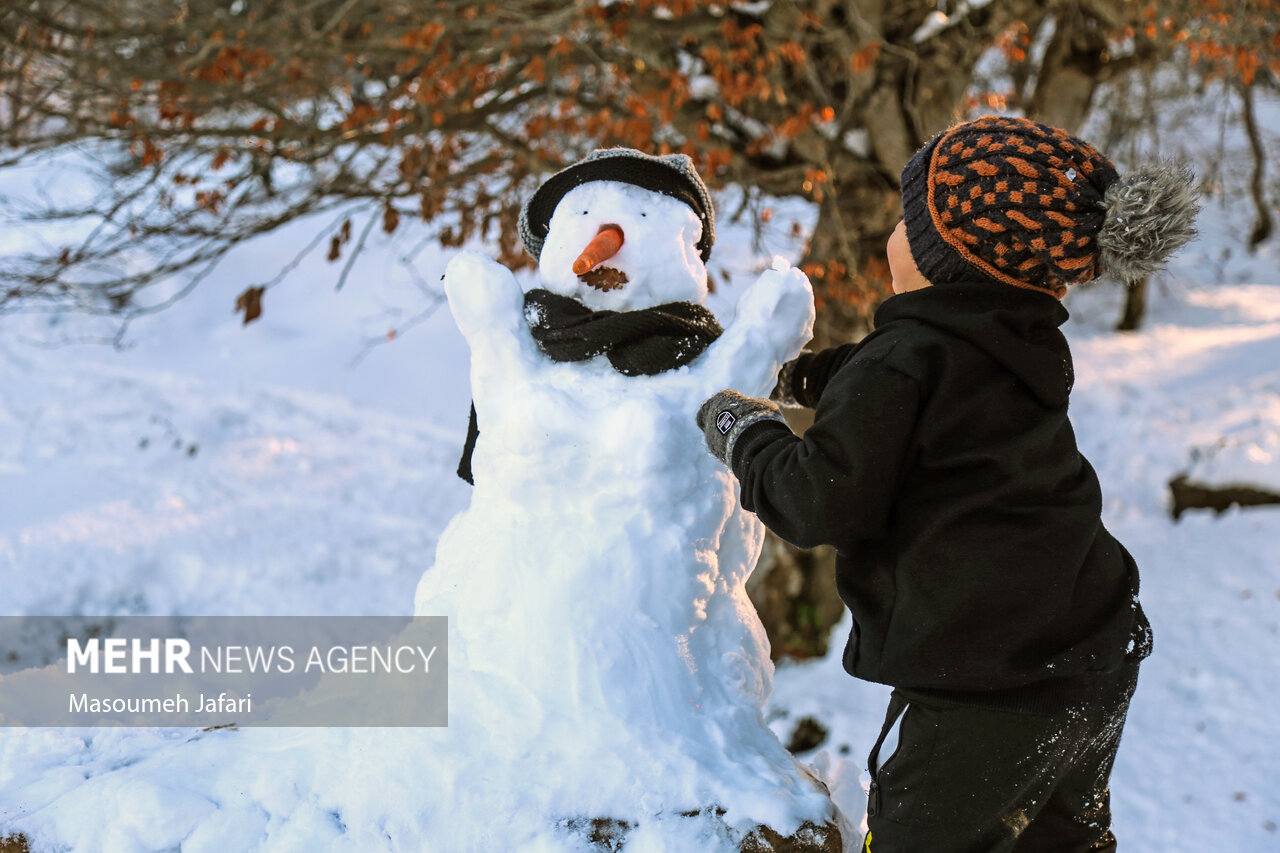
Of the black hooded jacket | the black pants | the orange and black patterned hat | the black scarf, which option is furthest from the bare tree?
the black pants

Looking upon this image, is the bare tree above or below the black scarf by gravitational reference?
above

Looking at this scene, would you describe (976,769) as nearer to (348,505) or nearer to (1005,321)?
(1005,321)

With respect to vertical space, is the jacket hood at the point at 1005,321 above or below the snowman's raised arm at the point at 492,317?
below

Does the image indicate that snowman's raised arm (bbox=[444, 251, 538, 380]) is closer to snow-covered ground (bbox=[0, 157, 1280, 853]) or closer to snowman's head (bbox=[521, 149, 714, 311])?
snowman's head (bbox=[521, 149, 714, 311])

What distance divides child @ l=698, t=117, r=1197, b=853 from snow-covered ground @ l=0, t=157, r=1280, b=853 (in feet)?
1.69

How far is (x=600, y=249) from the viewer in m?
1.79

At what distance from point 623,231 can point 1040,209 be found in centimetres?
81

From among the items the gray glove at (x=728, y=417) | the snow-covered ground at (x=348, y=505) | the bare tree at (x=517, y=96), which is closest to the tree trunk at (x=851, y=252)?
the bare tree at (x=517, y=96)

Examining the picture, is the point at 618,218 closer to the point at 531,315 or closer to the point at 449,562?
the point at 531,315

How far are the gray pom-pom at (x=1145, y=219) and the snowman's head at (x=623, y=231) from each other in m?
0.82

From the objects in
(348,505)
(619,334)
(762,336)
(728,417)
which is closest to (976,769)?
(728,417)

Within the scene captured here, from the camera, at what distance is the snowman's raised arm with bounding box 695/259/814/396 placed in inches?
70.2

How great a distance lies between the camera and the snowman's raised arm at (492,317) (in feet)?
6.00

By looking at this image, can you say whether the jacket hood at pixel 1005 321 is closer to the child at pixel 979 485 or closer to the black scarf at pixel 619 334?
the child at pixel 979 485
